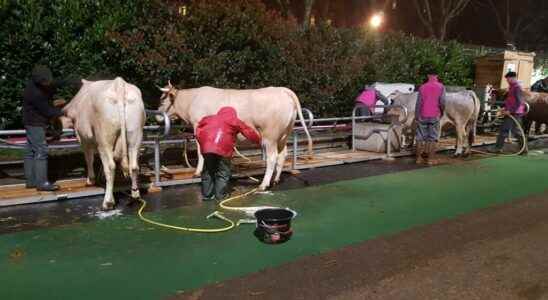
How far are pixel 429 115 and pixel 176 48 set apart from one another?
213 inches

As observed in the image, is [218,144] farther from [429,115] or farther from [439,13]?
[439,13]

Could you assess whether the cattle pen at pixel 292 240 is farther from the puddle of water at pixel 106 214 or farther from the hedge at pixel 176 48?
the hedge at pixel 176 48

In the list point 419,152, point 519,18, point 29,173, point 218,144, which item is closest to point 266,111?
point 218,144

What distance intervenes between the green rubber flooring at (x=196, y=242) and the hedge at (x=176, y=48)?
3869mm

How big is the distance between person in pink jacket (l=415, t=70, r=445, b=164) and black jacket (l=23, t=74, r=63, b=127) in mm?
7163

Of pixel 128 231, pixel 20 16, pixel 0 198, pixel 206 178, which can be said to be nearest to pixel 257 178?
pixel 206 178

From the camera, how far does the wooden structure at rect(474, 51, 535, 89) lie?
1752 cm

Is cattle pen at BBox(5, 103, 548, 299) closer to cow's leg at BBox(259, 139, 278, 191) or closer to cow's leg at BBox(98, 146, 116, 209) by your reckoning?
cow's leg at BBox(98, 146, 116, 209)

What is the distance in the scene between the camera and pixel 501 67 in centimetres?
1766

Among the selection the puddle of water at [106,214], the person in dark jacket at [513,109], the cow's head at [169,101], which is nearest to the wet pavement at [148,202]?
the puddle of water at [106,214]

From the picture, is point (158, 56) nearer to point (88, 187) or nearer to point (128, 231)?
point (88, 187)

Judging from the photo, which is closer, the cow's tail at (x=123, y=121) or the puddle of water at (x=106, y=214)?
the puddle of water at (x=106, y=214)

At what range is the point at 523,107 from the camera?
12.2 metres

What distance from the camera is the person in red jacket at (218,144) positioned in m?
6.95
